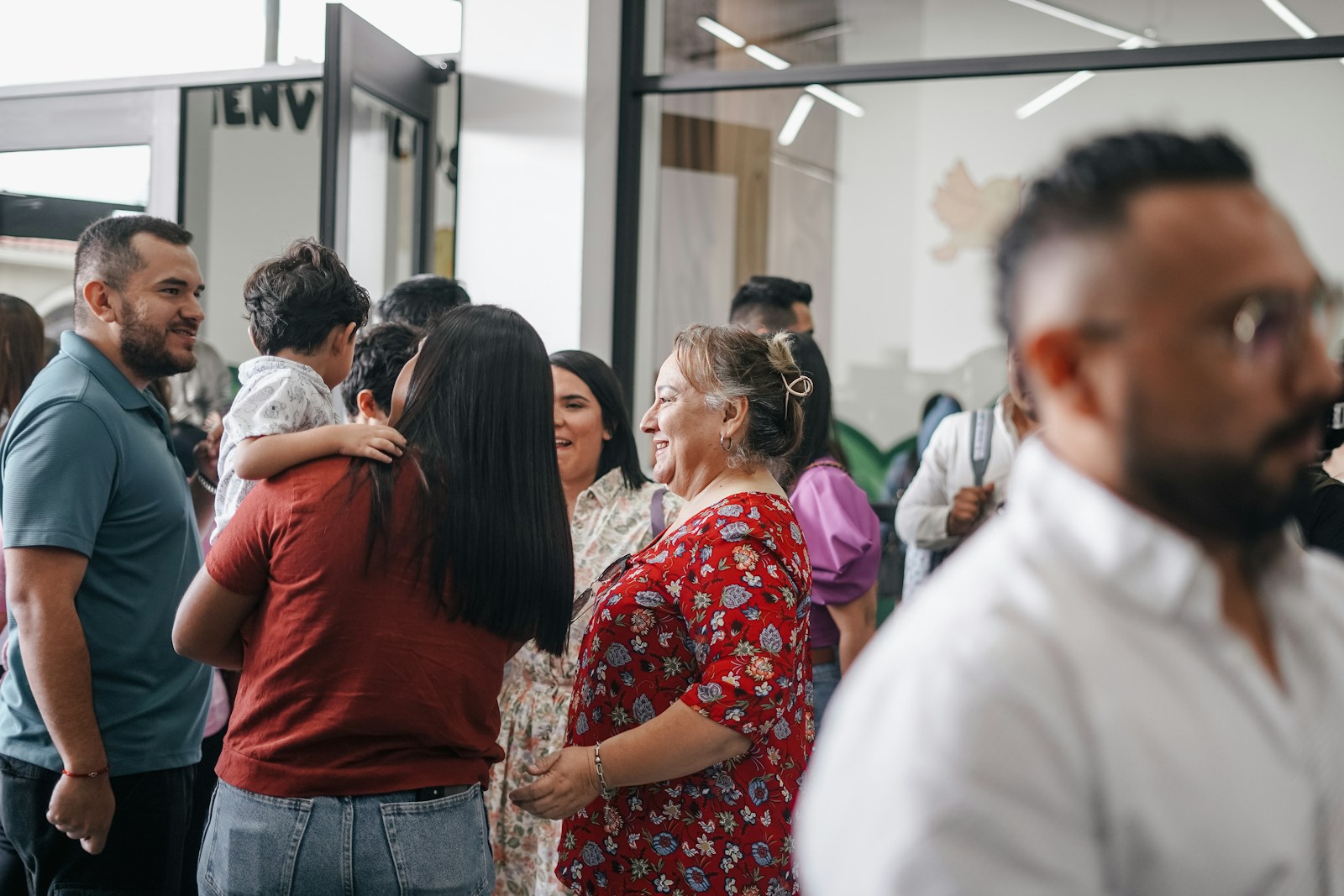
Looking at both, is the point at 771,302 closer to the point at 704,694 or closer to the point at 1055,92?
the point at 1055,92

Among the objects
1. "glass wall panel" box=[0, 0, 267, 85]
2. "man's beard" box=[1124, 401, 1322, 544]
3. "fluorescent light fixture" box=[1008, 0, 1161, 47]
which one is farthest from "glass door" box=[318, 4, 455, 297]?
"man's beard" box=[1124, 401, 1322, 544]

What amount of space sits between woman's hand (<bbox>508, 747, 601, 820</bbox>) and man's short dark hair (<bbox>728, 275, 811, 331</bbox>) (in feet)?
7.97

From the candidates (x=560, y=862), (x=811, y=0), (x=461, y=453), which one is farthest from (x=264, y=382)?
(x=811, y=0)

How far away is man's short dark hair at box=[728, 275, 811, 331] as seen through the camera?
424cm

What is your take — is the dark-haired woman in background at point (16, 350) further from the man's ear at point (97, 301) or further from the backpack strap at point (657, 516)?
the backpack strap at point (657, 516)

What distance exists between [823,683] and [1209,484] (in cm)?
271

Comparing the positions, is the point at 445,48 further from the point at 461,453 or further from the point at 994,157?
the point at 461,453

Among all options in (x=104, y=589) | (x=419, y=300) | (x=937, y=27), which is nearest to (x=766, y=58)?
(x=937, y=27)

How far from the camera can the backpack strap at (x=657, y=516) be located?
299cm

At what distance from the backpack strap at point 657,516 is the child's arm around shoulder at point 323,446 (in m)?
1.12

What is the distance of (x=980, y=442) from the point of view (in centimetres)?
412

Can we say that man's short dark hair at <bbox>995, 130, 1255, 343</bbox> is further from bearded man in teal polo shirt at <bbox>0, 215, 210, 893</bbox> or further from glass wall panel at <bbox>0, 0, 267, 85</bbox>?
glass wall panel at <bbox>0, 0, 267, 85</bbox>

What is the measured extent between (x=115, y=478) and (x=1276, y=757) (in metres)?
2.28

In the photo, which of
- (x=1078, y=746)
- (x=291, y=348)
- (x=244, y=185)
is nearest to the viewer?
(x=1078, y=746)
